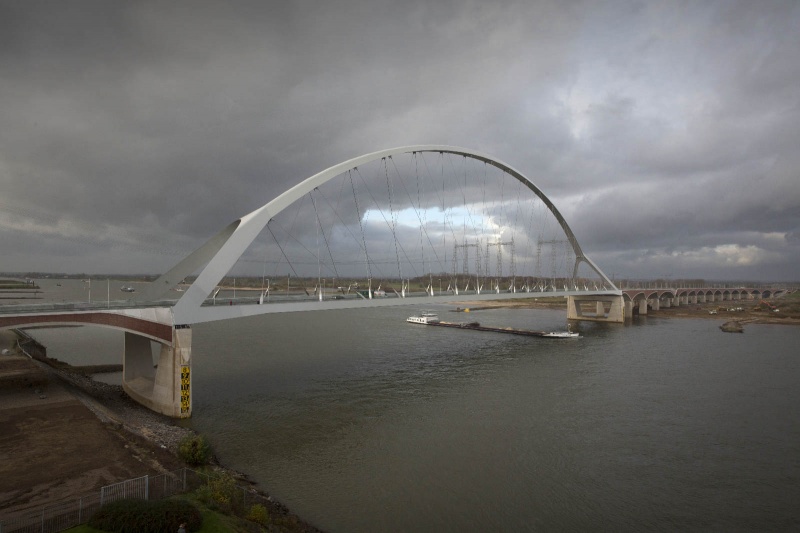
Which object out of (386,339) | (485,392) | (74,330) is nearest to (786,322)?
(386,339)

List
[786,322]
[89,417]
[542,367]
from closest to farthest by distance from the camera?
[89,417] < [542,367] < [786,322]

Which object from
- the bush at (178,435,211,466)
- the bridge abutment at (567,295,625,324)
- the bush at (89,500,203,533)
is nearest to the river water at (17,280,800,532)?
the bush at (178,435,211,466)

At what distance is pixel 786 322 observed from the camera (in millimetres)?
62781

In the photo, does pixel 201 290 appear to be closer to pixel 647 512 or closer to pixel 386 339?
pixel 647 512

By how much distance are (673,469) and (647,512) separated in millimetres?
3379

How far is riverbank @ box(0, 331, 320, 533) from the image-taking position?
10570 mm

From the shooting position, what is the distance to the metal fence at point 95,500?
8.22m

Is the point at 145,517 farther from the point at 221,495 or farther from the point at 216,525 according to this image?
the point at 221,495

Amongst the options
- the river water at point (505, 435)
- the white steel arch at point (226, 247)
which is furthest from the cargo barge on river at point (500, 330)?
the white steel arch at point (226, 247)

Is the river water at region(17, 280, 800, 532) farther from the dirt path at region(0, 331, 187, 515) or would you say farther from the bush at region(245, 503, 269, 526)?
the dirt path at region(0, 331, 187, 515)

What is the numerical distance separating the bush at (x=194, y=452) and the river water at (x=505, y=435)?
1.10m

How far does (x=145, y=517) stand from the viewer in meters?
7.90

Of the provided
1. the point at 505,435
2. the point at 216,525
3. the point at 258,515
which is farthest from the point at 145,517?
the point at 505,435

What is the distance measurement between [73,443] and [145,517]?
24.1ft
